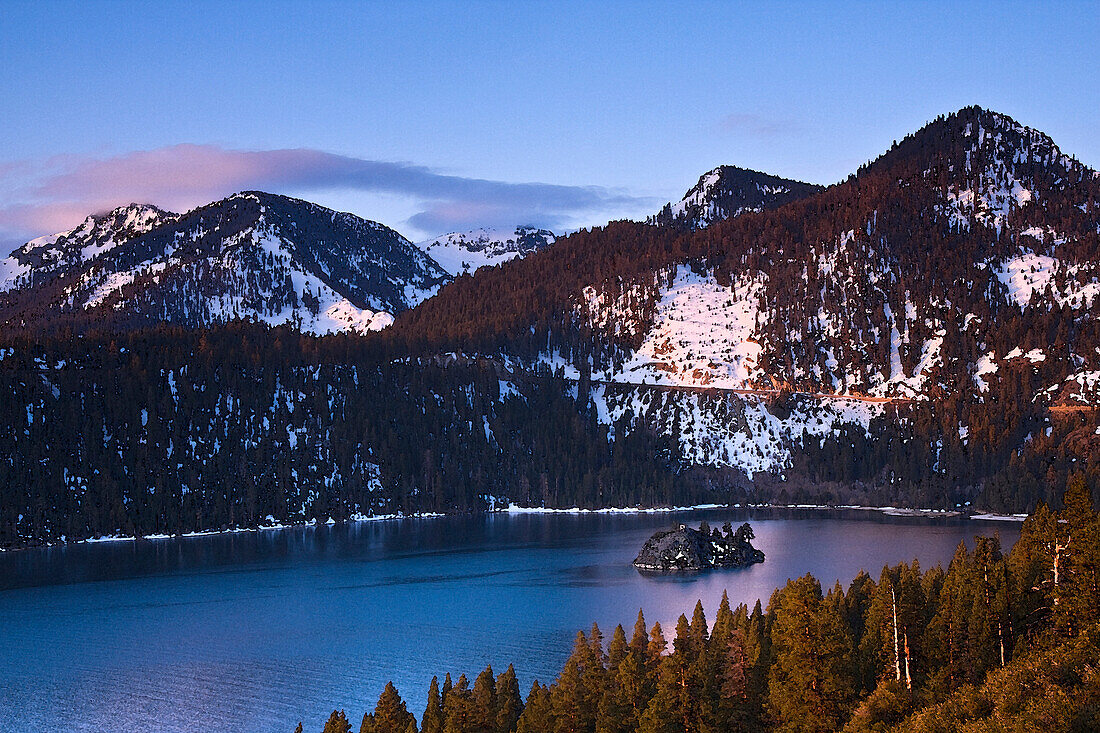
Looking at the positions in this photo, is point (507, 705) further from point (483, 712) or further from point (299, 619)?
point (299, 619)

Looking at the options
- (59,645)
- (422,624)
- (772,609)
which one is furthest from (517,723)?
(59,645)

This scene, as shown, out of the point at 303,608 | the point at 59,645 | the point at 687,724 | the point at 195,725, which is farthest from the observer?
the point at 303,608

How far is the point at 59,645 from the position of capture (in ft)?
409

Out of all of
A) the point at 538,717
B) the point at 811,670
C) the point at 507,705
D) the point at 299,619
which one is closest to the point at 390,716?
the point at 507,705

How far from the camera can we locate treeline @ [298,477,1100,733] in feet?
233

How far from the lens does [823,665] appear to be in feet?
239

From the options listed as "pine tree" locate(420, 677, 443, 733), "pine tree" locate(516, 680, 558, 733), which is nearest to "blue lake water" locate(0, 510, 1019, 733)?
"pine tree" locate(420, 677, 443, 733)

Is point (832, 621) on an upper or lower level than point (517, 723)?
upper

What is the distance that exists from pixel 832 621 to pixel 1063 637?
16.9 metres

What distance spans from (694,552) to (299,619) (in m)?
63.8

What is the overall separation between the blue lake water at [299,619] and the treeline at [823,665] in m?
19.8

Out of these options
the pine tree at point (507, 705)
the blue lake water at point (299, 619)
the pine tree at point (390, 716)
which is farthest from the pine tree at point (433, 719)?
the blue lake water at point (299, 619)

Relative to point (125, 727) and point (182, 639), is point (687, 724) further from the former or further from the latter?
point (182, 639)

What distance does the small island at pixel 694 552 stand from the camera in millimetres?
176000
